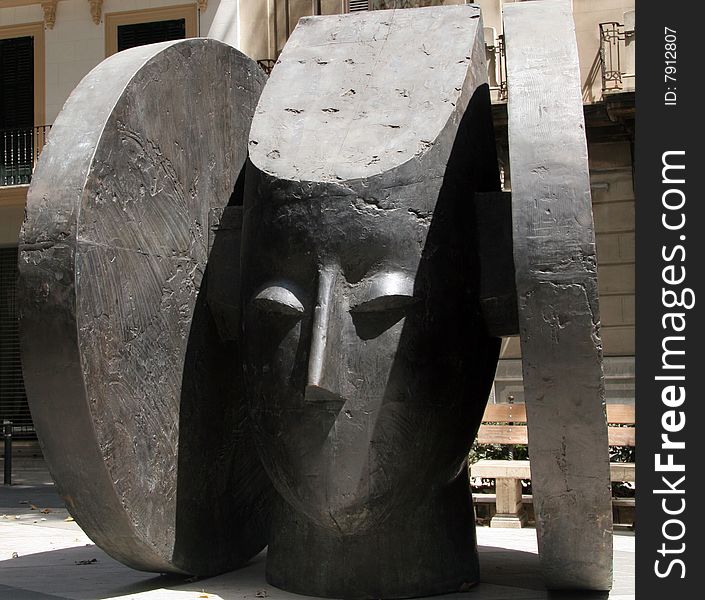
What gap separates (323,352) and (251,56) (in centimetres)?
1509

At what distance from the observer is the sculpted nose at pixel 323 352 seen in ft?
18.0

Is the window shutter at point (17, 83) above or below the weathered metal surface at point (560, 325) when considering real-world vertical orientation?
above

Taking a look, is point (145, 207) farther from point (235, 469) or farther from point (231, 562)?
point (231, 562)

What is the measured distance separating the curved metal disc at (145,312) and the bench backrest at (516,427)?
3.67 metres

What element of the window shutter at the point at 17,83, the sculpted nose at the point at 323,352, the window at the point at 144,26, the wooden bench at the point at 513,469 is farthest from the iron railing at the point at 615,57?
the sculpted nose at the point at 323,352

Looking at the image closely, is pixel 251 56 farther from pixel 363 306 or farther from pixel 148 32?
pixel 363 306

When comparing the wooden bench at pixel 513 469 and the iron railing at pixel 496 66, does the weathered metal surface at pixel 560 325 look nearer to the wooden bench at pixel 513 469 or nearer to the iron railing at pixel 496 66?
the wooden bench at pixel 513 469

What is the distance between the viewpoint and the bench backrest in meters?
9.93

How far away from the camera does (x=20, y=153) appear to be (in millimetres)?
20375

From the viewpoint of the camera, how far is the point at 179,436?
6.32 meters
